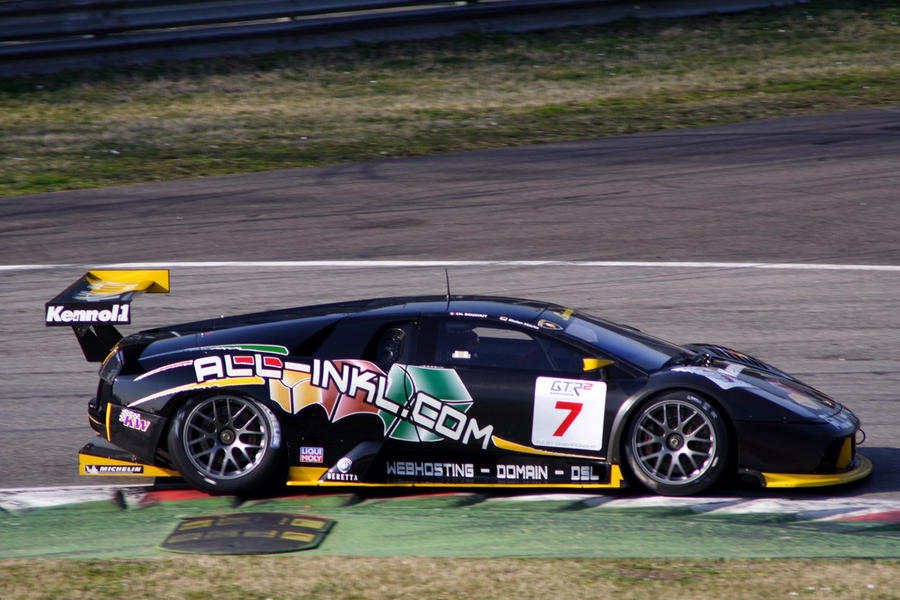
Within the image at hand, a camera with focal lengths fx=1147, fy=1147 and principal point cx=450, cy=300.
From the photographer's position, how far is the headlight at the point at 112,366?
286 inches

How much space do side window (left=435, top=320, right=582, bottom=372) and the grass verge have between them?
10.5 meters

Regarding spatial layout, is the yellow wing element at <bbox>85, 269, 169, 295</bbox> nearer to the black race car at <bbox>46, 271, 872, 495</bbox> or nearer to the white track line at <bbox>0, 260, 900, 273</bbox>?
the black race car at <bbox>46, 271, 872, 495</bbox>

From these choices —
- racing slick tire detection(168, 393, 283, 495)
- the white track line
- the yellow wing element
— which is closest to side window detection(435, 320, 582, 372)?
racing slick tire detection(168, 393, 283, 495)

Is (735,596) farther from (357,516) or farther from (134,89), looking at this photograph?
(134,89)

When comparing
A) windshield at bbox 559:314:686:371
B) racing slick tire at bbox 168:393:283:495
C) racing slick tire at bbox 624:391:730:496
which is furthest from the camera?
windshield at bbox 559:314:686:371

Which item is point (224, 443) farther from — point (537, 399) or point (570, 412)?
point (570, 412)

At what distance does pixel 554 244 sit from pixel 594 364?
666 cm

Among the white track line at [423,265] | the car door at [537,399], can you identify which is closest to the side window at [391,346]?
the car door at [537,399]

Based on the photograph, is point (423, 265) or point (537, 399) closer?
point (537, 399)

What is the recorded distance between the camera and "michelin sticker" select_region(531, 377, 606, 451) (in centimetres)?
688

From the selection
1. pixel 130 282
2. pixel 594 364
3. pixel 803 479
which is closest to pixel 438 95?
pixel 130 282

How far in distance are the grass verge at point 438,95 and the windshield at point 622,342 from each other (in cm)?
1043

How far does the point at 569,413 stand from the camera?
22.6 ft

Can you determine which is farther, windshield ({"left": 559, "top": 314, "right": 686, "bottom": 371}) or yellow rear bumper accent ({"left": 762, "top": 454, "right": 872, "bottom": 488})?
windshield ({"left": 559, "top": 314, "right": 686, "bottom": 371})
